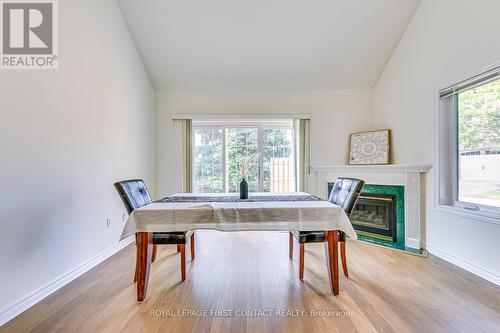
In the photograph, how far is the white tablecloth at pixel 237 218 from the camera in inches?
70.0

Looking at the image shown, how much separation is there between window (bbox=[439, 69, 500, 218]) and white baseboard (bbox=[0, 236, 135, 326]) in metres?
3.79

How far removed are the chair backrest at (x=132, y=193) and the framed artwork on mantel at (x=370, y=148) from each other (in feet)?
10.3

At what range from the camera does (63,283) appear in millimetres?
2094

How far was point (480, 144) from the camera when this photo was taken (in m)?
2.38

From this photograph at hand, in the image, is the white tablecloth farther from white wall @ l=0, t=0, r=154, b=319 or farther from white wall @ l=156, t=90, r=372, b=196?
white wall @ l=156, t=90, r=372, b=196

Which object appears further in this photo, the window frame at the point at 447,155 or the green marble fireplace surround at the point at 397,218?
the green marble fireplace surround at the point at 397,218

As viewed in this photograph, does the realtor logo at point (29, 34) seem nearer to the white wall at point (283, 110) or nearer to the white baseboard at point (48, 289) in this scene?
the white baseboard at point (48, 289)

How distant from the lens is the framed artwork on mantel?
3.65 metres

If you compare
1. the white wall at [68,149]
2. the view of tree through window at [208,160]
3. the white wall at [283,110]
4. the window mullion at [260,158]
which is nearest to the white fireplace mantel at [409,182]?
the white wall at [283,110]

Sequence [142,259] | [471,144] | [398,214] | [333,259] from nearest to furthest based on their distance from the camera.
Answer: [142,259]
[333,259]
[471,144]
[398,214]

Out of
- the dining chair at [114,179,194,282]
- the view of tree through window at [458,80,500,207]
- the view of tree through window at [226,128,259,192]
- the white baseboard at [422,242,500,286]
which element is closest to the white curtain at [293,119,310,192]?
the view of tree through window at [226,128,259,192]

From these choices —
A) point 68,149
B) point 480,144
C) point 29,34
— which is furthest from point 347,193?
point 29,34

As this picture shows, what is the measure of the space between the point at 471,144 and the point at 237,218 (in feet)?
8.18

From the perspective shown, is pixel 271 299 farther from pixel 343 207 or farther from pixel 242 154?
pixel 242 154
